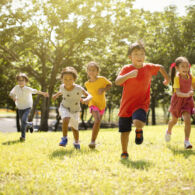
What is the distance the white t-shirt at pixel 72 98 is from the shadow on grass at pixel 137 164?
6.24 feet

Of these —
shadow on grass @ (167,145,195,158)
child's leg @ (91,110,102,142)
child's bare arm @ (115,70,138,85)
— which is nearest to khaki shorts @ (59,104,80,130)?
child's leg @ (91,110,102,142)

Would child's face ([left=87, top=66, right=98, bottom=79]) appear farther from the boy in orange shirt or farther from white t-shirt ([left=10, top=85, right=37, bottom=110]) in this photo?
white t-shirt ([left=10, top=85, right=37, bottom=110])

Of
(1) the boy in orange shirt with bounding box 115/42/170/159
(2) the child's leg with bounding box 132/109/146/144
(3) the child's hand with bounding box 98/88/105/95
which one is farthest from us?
(3) the child's hand with bounding box 98/88/105/95

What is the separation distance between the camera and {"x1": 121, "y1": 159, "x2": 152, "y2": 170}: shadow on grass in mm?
3738

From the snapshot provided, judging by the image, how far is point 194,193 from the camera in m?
2.70

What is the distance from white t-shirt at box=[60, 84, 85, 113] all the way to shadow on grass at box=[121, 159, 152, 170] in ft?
6.24

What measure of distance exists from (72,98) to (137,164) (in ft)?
7.49

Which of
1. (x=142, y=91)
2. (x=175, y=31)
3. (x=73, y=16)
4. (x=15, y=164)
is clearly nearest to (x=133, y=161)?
(x=142, y=91)

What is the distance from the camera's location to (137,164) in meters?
3.89

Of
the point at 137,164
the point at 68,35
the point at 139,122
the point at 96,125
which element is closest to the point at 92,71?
the point at 96,125

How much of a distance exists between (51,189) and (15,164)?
1.29m

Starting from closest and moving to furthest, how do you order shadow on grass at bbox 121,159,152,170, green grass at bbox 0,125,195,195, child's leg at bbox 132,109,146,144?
green grass at bbox 0,125,195,195
shadow on grass at bbox 121,159,152,170
child's leg at bbox 132,109,146,144

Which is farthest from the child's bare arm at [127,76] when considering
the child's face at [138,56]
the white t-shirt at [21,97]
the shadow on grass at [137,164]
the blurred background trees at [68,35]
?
the blurred background trees at [68,35]

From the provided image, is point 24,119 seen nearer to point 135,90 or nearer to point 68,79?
point 68,79
